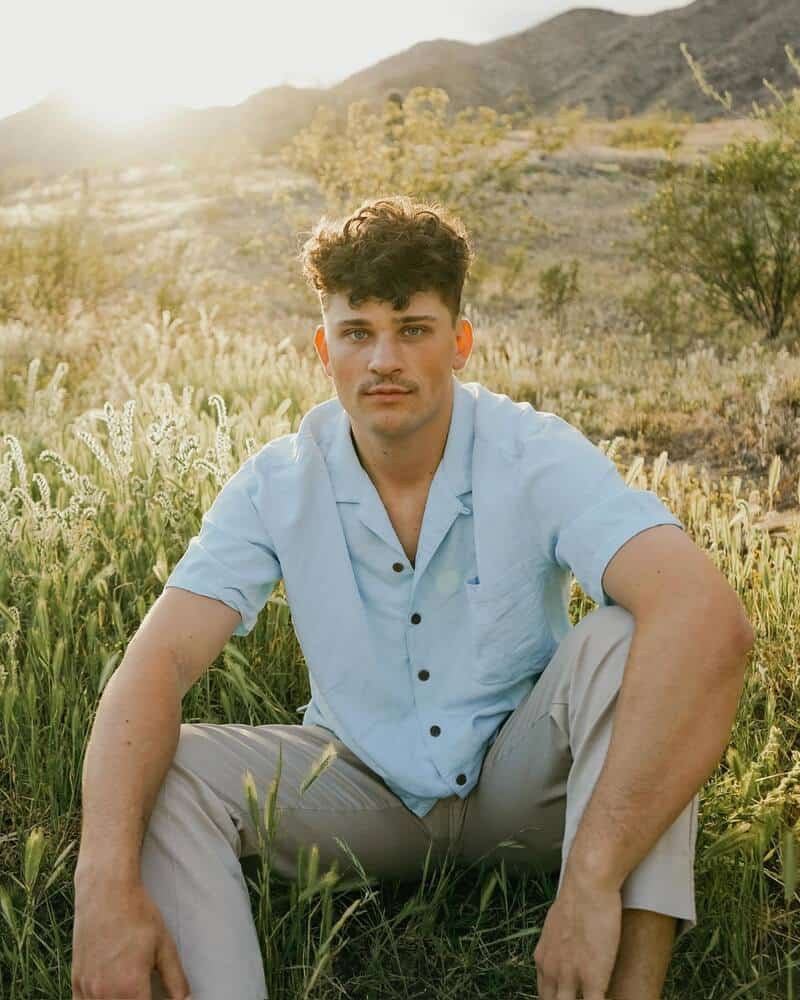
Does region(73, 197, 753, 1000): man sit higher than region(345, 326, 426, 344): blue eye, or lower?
lower

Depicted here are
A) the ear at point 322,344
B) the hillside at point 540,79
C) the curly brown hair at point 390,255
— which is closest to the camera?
the curly brown hair at point 390,255

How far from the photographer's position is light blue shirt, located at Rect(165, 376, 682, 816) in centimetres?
235

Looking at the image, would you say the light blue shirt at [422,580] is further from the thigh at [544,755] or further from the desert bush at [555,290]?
the desert bush at [555,290]

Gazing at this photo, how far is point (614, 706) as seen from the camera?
2029mm

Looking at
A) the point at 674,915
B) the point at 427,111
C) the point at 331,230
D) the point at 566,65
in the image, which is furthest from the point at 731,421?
the point at 566,65

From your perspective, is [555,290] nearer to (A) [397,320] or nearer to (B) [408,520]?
(A) [397,320]

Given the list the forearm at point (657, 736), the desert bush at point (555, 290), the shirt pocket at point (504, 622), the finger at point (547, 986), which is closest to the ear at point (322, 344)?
the shirt pocket at point (504, 622)

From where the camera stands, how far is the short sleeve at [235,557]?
2.36 m

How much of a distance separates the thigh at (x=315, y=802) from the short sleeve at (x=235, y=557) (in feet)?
0.85

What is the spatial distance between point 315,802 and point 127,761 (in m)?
0.50

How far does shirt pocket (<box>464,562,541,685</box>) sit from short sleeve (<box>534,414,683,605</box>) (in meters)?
0.10

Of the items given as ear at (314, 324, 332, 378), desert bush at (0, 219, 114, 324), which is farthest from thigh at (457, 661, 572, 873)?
desert bush at (0, 219, 114, 324)

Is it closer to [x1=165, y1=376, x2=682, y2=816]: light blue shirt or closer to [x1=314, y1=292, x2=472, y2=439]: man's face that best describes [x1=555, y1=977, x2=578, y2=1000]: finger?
[x1=165, y1=376, x2=682, y2=816]: light blue shirt

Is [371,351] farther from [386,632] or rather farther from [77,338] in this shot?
[77,338]
